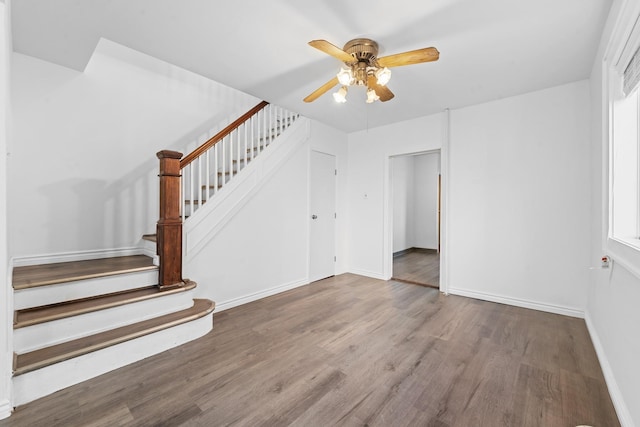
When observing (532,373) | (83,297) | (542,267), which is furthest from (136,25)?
(542,267)

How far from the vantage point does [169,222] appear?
2.54 metres

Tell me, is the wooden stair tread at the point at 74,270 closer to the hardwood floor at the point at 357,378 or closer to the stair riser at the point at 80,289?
the stair riser at the point at 80,289

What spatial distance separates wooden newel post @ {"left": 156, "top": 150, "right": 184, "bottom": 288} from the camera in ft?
8.30

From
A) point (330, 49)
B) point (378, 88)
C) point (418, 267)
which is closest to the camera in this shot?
point (330, 49)

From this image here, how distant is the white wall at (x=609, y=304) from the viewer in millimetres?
1438

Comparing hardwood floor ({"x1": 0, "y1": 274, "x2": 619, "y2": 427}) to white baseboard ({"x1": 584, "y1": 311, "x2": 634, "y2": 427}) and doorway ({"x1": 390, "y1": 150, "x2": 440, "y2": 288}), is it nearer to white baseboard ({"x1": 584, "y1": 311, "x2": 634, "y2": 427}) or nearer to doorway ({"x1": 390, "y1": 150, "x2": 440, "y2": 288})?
white baseboard ({"x1": 584, "y1": 311, "x2": 634, "y2": 427})

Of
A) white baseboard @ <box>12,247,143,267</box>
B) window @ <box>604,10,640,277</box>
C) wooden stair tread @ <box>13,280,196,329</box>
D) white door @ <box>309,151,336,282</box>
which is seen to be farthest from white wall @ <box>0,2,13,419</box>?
window @ <box>604,10,640,277</box>

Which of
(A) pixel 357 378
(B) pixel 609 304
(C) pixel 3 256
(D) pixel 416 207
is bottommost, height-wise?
(A) pixel 357 378

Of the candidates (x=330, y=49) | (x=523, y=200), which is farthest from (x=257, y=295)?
(x=523, y=200)

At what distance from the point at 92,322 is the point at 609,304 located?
380cm

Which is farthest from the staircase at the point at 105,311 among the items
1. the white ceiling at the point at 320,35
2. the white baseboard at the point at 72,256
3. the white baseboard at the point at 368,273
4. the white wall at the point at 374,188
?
the white baseboard at the point at 368,273

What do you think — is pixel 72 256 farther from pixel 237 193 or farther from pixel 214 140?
pixel 214 140

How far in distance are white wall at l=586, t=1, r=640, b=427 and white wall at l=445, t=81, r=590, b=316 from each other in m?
0.18

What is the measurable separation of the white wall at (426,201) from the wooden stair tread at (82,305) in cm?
627
